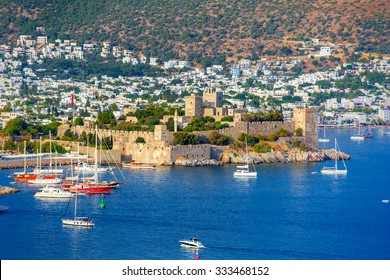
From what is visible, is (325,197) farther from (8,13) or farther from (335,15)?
(8,13)

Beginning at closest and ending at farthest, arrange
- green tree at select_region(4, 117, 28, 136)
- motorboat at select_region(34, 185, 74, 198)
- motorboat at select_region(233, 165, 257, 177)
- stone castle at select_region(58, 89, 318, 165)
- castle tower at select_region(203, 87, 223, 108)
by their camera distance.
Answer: motorboat at select_region(34, 185, 74, 198)
motorboat at select_region(233, 165, 257, 177)
stone castle at select_region(58, 89, 318, 165)
green tree at select_region(4, 117, 28, 136)
castle tower at select_region(203, 87, 223, 108)

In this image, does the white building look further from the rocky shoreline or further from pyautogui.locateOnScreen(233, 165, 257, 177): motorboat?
pyautogui.locateOnScreen(233, 165, 257, 177): motorboat

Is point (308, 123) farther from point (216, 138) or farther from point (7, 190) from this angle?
point (7, 190)

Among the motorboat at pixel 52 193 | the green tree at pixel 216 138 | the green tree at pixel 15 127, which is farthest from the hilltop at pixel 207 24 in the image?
the motorboat at pixel 52 193

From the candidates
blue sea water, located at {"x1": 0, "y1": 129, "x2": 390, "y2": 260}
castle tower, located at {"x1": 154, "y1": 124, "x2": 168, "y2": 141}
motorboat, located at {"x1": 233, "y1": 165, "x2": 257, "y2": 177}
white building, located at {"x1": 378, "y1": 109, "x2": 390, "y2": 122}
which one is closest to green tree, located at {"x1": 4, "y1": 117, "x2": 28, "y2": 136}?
castle tower, located at {"x1": 154, "y1": 124, "x2": 168, "y2": 141}

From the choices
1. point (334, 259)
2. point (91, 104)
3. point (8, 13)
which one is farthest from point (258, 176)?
point (8, 13)

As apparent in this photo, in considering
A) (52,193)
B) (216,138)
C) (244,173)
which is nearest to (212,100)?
(216,138)

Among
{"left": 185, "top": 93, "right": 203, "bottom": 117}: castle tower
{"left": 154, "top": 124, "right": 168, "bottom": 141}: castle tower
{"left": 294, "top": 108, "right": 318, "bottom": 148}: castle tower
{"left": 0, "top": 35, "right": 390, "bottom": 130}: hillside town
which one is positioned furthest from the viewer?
{"left": 0, "top": 35, "right": 390, "bottom": 130}: hillside town

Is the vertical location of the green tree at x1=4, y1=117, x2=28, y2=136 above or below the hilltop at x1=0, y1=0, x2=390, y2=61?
below
